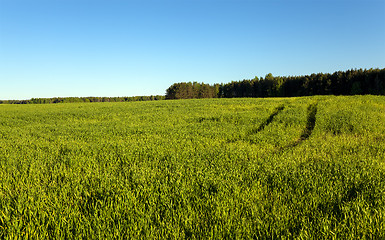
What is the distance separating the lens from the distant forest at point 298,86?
7375 centimetres

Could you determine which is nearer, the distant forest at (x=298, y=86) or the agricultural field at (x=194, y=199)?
the agricultural field at (x=194, y=199)

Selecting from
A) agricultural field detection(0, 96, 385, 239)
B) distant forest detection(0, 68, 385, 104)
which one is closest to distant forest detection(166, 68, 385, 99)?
distant forest detection(0, 68, 385, 104)

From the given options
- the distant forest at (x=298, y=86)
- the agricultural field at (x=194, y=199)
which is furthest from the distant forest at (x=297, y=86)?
the agricultural field at (x=194, y=199)

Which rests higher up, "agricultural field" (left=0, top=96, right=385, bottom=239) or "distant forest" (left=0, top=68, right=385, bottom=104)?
"distant forest" (left=0, top=68, right=385, bottom=104)

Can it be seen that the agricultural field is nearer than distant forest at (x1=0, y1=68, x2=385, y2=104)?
Yes

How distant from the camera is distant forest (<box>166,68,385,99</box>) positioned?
73.8 meters

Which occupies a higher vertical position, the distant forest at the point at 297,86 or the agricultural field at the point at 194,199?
the distant forest at the point at 297,86

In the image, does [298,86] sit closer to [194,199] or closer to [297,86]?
[297,86]

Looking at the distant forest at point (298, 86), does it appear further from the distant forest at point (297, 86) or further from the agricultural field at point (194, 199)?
the agricultural field at point (194, 199)

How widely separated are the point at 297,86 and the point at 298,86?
0.40 metres

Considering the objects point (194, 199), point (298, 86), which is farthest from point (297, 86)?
point (194, 199)

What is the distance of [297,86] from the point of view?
92.4m

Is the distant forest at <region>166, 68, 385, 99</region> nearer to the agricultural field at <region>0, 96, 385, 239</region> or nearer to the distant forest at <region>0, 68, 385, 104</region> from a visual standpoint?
the distant forest at <region>0, 68, 385, 104</region>

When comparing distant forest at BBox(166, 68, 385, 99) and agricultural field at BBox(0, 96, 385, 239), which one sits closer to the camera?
agricultural field at BBox(0, 96, 385, 239)
